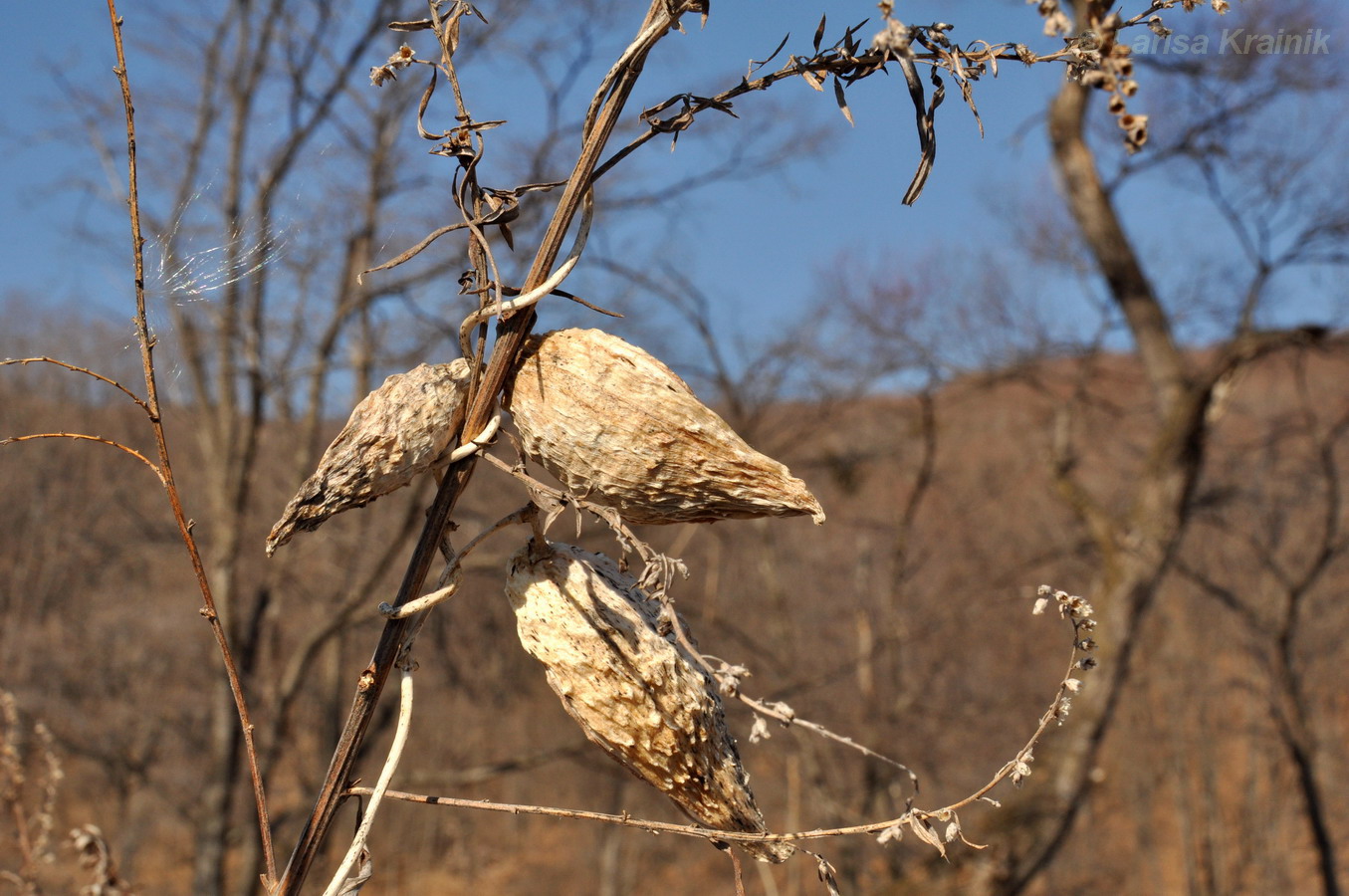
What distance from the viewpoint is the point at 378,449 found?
0.52 m

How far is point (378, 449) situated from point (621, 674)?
18 cm

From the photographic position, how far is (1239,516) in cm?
722

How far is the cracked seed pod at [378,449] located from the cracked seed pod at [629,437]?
52 millimetres

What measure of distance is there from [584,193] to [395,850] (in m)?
10.4

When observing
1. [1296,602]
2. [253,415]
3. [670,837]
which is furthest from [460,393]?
[670,837]

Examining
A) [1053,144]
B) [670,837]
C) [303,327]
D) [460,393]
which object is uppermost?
[1053,144]

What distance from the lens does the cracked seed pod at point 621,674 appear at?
1.86ft

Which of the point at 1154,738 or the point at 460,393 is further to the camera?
the point at 1154,738

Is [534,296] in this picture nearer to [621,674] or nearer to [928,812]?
[621,674]

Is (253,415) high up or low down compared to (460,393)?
up

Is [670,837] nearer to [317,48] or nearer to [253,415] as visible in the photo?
[253,415]

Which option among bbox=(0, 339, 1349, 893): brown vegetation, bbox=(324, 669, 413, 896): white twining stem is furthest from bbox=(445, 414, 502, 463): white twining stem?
bbox=(0, 339, 1349, 893): brown vegetation

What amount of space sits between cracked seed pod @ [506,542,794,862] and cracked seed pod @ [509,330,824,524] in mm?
50

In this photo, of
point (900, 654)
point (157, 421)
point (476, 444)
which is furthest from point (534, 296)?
point (900, 654)
